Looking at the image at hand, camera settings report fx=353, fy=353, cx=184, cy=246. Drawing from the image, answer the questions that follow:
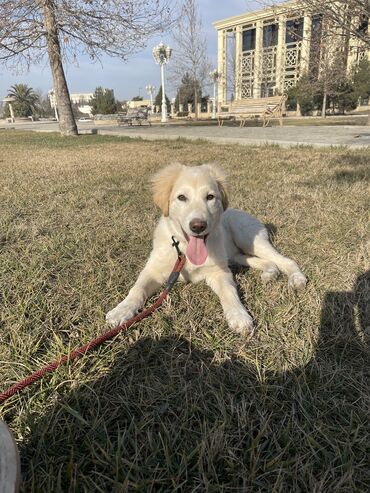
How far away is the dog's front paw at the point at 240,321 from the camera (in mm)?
1842

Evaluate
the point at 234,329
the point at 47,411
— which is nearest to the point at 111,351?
the point at 47,411

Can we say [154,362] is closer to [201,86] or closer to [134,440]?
[134,440]

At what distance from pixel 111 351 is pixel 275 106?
17041mm

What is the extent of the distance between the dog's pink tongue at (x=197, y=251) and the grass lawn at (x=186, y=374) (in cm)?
21

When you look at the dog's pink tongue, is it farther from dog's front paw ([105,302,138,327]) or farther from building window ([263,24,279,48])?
building window ([263,24,279,48])

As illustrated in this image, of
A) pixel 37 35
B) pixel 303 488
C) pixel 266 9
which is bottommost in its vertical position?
pixel 303 488

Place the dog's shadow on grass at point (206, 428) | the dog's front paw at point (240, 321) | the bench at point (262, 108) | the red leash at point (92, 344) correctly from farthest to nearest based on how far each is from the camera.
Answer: the bench at point (262, 108) → the dog's front paw at point (240, 321) → the red leash at point (92, 344) → the dog's shadow on grass at point (206, 428)

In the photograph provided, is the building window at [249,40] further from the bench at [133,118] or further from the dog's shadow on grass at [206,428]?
the dog's shadow on grass at [206,428]

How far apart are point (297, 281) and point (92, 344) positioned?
4.49 feet

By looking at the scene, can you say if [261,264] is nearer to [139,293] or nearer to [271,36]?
[139,293]

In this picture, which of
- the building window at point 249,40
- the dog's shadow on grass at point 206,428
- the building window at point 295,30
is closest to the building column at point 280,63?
the building window at point 249,40

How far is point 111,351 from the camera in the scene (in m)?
1.68

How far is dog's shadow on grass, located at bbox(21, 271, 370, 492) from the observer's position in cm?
112

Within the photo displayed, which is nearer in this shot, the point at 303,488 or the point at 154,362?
the point at 303,488
